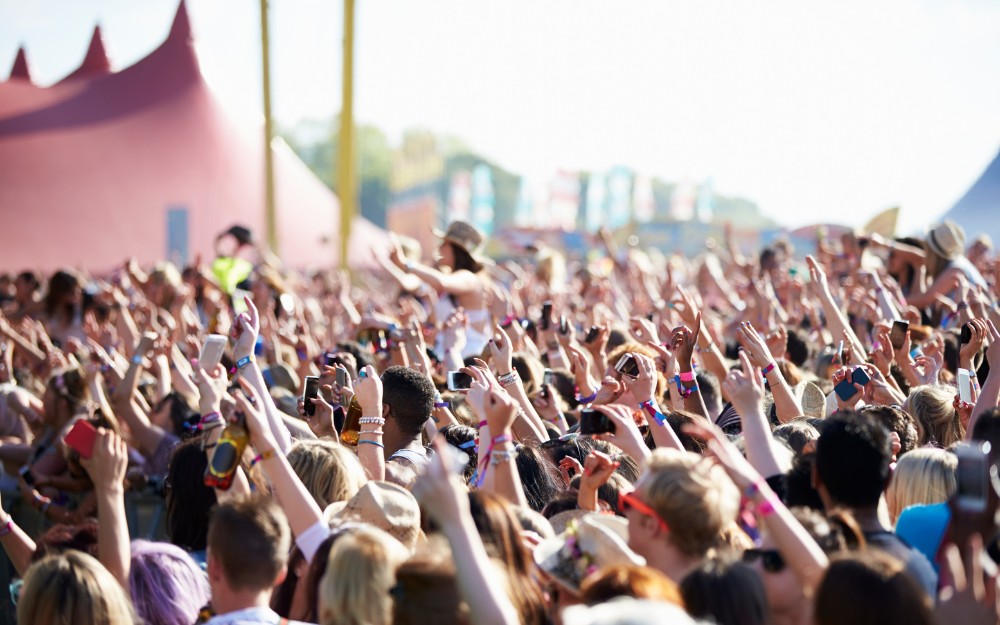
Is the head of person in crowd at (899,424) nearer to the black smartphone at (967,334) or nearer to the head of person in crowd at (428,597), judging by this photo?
the black smartphone at (967,334)

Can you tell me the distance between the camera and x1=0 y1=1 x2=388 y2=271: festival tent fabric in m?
21.2

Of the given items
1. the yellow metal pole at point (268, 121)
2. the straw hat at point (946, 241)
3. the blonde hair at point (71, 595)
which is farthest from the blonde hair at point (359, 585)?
the yellow metal pole at point (268, 121)

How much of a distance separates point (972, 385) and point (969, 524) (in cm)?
264

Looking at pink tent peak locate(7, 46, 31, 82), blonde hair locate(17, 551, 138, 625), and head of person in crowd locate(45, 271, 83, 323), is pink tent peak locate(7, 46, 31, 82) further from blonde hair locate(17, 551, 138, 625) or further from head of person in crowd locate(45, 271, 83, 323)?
blonde hair locate(17, 551, 138, 625)

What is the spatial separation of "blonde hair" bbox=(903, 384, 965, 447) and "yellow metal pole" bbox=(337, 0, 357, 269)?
49.7 ft

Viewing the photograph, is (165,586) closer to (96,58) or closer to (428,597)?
(428,597)

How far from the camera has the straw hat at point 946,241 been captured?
7574 mm

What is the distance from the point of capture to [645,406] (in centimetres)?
416

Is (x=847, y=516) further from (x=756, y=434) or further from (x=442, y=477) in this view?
(x=442, y=477)

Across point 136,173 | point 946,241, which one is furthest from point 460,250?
point 136,173

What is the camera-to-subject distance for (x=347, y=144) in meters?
19.4

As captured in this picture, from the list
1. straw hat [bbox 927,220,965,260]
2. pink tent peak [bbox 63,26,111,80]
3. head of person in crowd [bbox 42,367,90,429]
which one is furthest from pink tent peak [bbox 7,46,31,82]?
straw hat [bbox 927,220,965,260]

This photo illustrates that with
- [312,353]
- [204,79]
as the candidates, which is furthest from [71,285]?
[204,79]

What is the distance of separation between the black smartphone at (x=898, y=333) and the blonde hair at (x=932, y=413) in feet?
3.37
